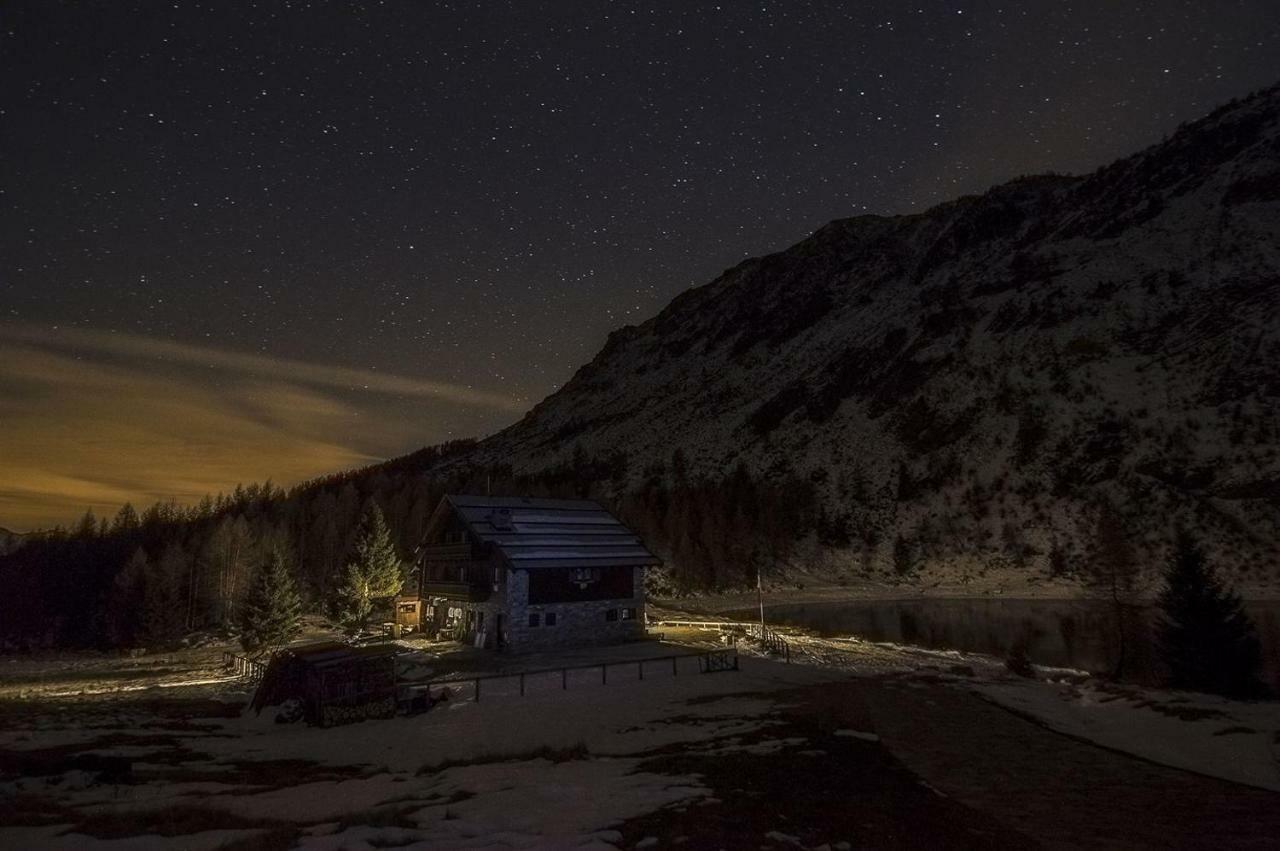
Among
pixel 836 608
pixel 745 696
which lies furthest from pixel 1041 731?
pixel 836 608

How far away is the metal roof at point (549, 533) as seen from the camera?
41281 mm

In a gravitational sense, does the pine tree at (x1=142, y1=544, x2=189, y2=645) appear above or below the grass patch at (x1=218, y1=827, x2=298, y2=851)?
below

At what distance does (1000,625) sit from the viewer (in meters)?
55.7

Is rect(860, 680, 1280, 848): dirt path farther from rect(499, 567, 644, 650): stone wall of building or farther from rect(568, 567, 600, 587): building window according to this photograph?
rect(568, 567, 600, 587): building window

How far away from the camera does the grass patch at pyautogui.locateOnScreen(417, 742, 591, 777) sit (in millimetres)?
16422

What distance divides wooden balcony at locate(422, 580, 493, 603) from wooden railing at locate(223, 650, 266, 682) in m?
11.4

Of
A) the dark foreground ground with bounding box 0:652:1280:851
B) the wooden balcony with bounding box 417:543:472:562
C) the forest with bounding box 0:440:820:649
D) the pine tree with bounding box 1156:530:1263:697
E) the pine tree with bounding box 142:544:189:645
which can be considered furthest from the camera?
the forest with bounding box 0:440:820:649

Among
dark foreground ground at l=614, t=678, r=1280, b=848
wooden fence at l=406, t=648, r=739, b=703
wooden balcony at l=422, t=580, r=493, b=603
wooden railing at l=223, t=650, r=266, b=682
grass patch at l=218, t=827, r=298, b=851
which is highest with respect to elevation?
wooden balcony at l=422, t=580, r=493, b=603

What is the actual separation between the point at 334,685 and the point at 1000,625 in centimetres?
5166

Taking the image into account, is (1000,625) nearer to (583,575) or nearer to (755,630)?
(755,630)

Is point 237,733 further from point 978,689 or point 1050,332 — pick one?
point 1050,332

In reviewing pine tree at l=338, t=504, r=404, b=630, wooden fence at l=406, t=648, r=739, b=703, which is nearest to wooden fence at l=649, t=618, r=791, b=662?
wooden fence at l=406, t=648, r=739, b=703

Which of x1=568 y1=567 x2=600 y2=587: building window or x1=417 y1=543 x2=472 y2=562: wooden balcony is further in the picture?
x1=417 y1=543 x2=472 y2=562: wooden balcony

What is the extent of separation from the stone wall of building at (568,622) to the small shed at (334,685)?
13.4 meters
